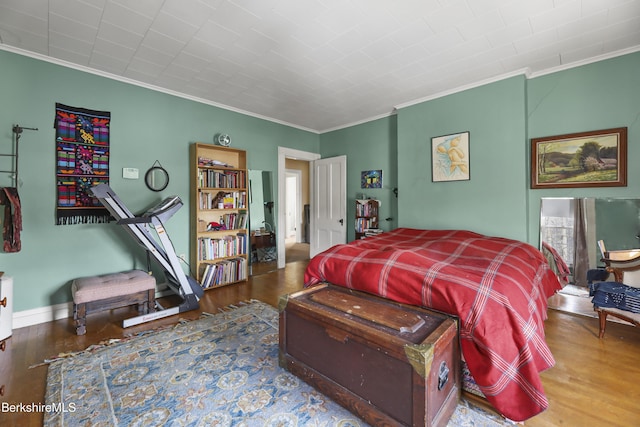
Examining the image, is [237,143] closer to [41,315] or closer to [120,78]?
[120,78]

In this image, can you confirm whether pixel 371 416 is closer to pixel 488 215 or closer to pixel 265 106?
pixel 488 215

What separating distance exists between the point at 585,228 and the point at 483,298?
2359 millimetres

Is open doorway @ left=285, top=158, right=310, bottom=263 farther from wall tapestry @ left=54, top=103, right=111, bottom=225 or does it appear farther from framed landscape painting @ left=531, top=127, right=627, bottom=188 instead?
framed landscape painting @ left=531, top=127, right=627, bottom=188

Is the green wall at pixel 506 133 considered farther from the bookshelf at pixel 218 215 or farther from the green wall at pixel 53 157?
the green wall at pixel 53 157

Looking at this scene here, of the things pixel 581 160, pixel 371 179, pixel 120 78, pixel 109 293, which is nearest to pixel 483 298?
pixel 581 160

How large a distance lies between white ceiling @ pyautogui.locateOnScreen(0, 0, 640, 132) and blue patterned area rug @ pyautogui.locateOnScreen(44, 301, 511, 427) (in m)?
2.66

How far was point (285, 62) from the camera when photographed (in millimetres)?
2805

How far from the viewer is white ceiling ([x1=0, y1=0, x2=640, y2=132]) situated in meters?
2.05

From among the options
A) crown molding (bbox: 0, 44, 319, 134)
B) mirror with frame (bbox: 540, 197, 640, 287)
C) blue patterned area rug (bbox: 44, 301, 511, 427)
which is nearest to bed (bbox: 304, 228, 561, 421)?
blue patterned area rug (bbox: 44, 301, 511, 427)

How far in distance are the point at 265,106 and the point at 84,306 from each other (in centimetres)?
327

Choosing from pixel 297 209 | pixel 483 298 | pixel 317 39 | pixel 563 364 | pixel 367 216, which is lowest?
pixel 563 364

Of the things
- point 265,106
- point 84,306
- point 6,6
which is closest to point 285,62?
point 265,106

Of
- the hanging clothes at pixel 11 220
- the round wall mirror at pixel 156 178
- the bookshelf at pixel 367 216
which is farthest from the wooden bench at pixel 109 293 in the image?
the bookshelf at pixel 367 216

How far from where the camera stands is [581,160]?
283cm
